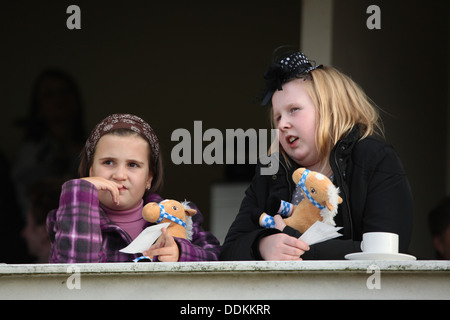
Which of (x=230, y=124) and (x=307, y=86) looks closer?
(x=307, y=86)

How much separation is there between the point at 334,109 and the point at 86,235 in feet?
2.24

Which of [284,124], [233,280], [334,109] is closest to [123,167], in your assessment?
[284,124]

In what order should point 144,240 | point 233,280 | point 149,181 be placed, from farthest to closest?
point 149,181, point 144,240, point 233,280

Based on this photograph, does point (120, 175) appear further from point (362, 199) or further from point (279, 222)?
point (362, 199)

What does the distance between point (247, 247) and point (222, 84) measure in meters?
2.97

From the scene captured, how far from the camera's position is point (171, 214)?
1928 mm

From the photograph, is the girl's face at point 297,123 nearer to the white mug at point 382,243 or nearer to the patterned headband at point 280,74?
the patterned headband at point 280,74

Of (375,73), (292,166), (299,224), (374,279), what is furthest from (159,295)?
(375,73)

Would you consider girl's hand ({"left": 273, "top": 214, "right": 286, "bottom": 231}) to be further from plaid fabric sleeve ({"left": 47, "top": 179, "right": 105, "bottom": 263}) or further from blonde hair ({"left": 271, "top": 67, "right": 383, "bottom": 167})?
plaid fabric sleeve ({"left": 47, "top": 179, "right": 105, "bottom": 263})

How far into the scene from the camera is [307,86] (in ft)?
6.38

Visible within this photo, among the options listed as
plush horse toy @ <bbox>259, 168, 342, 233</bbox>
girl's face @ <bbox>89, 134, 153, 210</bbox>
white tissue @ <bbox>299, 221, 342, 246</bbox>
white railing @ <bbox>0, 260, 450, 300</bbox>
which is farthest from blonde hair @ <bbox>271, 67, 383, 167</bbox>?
white railing @ <bbox>0, 260, 450, 300</bbox>

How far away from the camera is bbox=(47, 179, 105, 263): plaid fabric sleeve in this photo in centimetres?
179
